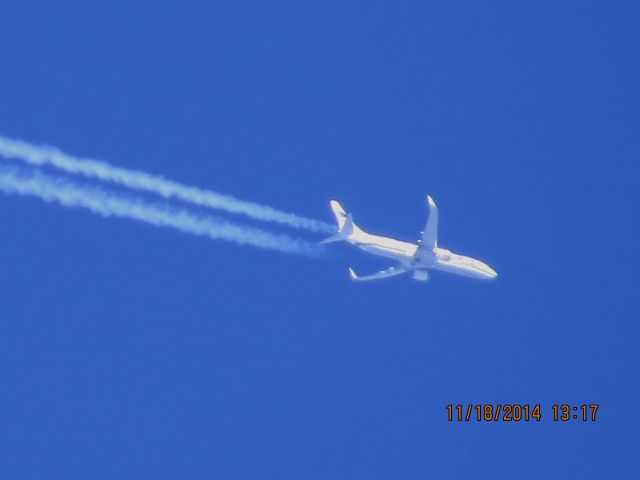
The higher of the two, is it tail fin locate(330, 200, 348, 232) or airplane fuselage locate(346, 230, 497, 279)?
tail fin locate(330, 200, 348, 232)

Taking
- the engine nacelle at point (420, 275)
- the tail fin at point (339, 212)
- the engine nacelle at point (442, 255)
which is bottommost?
the engine nacelle at point (420, 275)

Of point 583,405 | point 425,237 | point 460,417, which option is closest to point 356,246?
point 425,237

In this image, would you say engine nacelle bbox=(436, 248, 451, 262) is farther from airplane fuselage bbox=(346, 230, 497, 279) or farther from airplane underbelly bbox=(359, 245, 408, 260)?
airplane underbelly bbox=(359, 245, 408, 260)

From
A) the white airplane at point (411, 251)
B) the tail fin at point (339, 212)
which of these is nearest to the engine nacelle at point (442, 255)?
the white airplane at point (411, 251)

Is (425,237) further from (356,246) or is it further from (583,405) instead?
(583,405)

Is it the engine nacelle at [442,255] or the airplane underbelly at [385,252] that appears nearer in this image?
the airplane underbelly at [385,252]

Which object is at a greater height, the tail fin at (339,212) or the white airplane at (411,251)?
the tail fin at (339,212)

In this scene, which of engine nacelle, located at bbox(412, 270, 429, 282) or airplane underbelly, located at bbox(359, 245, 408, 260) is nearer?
airplane underbelly, located at bbox(359, 245, 408, 260)

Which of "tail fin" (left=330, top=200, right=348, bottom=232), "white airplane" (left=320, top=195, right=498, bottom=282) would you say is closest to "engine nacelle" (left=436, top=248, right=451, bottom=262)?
"white airplane" (left=320, top=195, right=498, bottom=282)

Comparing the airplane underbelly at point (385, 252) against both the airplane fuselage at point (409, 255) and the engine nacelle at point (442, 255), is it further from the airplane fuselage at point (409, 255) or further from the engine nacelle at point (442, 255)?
the engine nacelle at point (442, 255)
